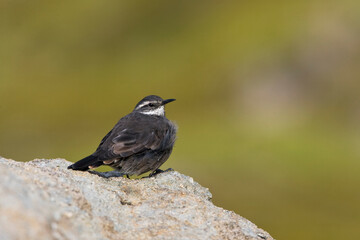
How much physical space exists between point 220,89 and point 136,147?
53934mm

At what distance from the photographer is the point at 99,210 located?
33.0ft

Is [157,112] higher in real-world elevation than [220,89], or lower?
lower

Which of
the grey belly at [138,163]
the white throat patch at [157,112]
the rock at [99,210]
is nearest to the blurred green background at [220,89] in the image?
the white throat patch at [157,112]

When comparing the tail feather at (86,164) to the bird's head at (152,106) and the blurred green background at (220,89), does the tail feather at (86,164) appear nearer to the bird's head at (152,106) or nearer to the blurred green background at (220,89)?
the bird's head at (152,106)

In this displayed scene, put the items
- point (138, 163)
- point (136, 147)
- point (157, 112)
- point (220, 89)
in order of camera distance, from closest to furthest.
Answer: point (136, 147)
point (138, 163)
point (157, 112)
point (220, 89)

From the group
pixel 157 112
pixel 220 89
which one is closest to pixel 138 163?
pixel 157 112

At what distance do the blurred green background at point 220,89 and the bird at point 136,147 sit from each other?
77.4ft

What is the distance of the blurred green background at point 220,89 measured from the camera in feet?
163

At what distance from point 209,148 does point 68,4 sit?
35.5 m

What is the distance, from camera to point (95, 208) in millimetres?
10055

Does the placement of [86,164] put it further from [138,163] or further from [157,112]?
[157,112]

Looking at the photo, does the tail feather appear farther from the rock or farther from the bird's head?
the bird's head

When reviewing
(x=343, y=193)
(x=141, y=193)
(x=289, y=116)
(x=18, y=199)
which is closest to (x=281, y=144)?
(x=289, y=116)

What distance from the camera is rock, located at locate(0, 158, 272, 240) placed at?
28.0ft
